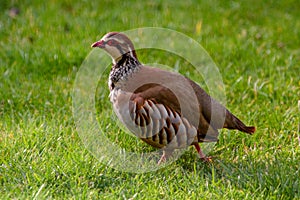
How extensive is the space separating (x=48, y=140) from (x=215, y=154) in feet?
4.64

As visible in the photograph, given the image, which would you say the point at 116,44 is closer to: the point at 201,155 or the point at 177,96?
the point at 177,96

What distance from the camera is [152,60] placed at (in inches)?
263

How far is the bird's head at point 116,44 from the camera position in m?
4.65

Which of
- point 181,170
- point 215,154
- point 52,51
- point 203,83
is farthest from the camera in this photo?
point 52,51

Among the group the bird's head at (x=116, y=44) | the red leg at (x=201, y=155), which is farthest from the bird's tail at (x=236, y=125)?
the bird's head at (x=116, y=44)

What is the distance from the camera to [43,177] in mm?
4078

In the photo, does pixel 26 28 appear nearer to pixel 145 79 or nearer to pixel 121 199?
pixel 145 79

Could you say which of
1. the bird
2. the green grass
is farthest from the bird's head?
the green grass

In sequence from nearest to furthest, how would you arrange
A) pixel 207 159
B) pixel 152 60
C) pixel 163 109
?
pixel 163 109 < pixel 207 159 < pixel 152 60

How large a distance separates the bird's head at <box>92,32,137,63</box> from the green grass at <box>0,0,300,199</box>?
77 cm

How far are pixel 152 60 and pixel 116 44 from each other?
2.02 m

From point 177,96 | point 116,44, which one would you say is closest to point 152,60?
point 116,44

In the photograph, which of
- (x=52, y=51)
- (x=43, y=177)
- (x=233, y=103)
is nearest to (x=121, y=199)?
(x=43, y=177)

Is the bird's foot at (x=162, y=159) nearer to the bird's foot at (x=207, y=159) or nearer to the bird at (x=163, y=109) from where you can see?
the bird at (x=163, y=109)
